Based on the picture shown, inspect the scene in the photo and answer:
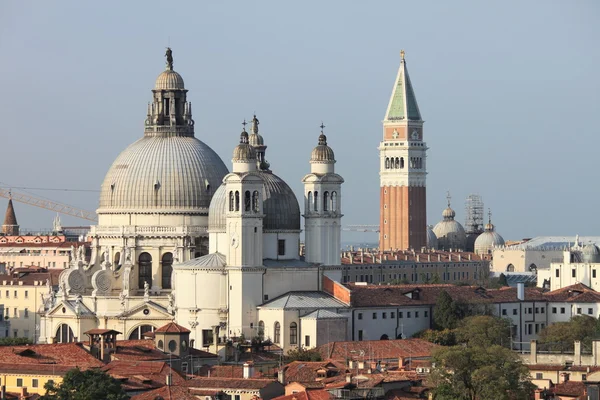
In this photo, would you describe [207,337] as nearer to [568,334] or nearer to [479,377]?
[568,334]

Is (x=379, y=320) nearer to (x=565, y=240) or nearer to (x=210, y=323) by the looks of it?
(x=210, y=323)

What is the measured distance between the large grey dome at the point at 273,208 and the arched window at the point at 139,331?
5438mm

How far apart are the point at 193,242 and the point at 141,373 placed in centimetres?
2802

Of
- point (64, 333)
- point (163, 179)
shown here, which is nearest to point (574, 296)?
point (163, 179)

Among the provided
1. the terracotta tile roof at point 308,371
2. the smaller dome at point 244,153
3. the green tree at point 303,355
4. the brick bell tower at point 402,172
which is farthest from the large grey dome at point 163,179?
the brick bell tower at point 402,172

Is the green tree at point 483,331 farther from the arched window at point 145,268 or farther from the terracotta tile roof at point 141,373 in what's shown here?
the terracotta tile roof at point 141,373

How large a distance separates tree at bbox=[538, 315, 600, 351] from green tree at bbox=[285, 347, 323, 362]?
33.9 feet

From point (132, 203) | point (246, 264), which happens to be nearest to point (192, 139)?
point (132, 203)

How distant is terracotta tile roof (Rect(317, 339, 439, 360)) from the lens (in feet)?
296

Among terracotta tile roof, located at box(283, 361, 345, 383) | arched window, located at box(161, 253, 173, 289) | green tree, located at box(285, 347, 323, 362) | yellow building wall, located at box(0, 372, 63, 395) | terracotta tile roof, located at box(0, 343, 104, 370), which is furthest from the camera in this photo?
arched window, located at box(161, 253, 173, 289)

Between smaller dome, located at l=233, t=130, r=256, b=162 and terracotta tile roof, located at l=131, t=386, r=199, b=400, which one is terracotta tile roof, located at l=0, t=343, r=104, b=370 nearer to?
terracotta tile roof, located at l=131, t=386, r=199, b=400

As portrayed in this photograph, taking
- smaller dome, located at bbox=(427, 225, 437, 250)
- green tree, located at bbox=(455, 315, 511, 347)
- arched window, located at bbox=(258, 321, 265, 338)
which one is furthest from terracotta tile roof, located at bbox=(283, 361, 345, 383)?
smaller dome, located at bbox=(427, 225, 437, 250)

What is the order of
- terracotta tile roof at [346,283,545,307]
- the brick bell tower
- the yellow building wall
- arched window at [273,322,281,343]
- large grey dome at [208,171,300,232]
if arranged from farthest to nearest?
the brick bell tower
terracotta tile roof at [346,283,545,307]
large grey dome at [208,171,300,232]
arched window at [273,322,281,343]
the yellow building wall

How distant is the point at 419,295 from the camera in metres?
103
